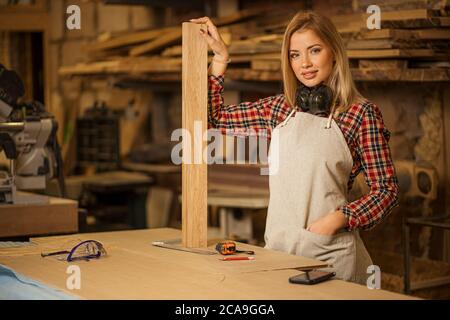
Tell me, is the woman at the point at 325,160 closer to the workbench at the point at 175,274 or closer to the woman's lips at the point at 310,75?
the woman's lips at the point at 310,75

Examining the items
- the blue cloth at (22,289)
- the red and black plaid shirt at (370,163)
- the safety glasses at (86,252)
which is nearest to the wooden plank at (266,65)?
the red and black plaid shirt at (370,163)

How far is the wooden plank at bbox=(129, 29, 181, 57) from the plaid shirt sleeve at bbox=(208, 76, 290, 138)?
291 centimetres

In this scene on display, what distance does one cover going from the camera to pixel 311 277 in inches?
96.3

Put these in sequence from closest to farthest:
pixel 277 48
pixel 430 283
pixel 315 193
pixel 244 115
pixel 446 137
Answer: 1. pixel 315 193
2. pixel 244 115
3. pixel 430 283
4. pixel 446 137
5. pixel 277 48

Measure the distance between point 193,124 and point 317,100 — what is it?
0.46 meters

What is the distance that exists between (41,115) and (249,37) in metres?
1.79

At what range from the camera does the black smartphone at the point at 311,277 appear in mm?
2426

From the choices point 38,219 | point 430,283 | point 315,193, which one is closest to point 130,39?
point 38,219

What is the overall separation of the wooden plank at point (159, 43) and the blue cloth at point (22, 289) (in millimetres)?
3765

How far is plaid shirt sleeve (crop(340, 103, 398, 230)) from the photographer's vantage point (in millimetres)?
2967

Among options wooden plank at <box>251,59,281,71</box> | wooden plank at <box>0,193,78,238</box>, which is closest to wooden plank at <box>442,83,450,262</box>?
wooden plank at <box>251,59,281,71</box>

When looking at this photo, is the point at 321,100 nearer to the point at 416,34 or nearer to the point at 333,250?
the point at 333,250
